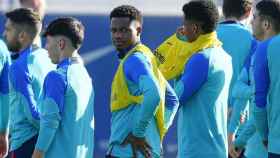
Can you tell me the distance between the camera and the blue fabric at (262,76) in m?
8.54

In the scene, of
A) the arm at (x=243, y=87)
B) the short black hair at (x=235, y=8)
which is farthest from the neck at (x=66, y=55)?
the short black hair at (x=235, y=8)

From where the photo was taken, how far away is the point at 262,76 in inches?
336

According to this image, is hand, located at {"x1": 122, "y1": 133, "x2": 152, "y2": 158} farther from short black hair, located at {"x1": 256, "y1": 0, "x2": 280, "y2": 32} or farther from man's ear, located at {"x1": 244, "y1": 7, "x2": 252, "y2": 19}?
man's ear, located at {"x1": 244, "y1": 7, "x2": 252, "y2": 19}

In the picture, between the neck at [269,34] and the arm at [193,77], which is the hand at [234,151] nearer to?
the arm at [193,77]

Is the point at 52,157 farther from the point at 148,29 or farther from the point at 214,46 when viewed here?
Result: the point at 148,29

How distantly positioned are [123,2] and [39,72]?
251 inches

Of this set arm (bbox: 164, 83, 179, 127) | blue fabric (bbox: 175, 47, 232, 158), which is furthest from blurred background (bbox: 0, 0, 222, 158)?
arm (bbox: 164, 83, 179, 127)

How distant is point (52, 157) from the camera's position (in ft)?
29.2

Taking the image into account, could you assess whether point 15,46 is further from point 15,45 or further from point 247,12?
point 247,12

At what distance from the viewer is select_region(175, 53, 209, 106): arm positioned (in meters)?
9.07

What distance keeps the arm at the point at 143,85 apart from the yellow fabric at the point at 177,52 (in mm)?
608

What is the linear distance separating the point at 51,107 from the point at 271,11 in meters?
1.69

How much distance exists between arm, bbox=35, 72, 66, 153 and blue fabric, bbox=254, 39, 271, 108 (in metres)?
1.36

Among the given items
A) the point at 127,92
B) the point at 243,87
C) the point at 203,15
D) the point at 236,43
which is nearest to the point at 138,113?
the point at 127,92
